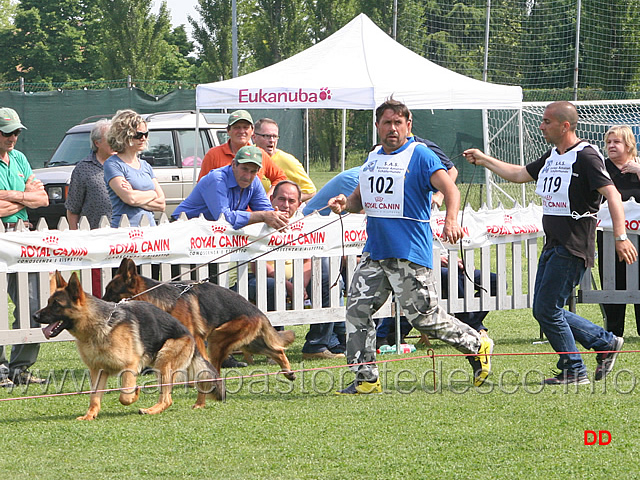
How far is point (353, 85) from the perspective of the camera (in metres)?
11.7

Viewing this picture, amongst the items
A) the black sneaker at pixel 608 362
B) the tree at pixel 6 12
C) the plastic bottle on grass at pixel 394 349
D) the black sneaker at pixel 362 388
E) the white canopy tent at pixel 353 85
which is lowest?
the plastic bottle on grass at pixel 394 349

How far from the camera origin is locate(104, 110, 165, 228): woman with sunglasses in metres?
7.02

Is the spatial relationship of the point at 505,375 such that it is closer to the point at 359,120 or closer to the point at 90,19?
the point at 359,120

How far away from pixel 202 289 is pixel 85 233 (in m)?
1.21

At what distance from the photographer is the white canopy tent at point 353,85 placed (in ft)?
38.5

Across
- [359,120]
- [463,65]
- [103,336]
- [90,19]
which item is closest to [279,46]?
[359,120]

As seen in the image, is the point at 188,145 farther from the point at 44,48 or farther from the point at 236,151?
the point at 44,48

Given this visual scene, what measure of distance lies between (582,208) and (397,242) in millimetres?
1330

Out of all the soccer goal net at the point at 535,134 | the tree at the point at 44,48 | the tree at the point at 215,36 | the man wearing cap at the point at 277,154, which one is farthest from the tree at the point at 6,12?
the man wearing cap at the point at 277,154

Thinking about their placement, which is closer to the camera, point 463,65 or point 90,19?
point 463,65

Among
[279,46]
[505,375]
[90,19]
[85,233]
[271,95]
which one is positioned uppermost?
[90,19]

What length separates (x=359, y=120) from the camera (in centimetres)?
3888

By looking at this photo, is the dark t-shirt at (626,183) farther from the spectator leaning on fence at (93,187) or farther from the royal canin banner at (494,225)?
the spectator leaning on fence at (93,187)

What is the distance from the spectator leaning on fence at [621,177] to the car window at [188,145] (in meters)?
9.52
